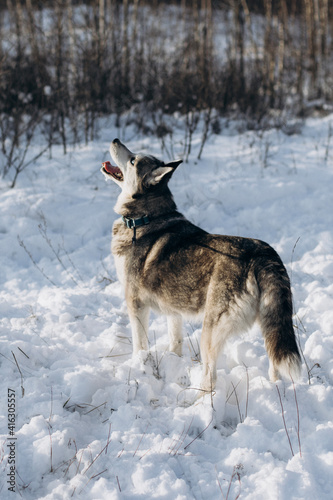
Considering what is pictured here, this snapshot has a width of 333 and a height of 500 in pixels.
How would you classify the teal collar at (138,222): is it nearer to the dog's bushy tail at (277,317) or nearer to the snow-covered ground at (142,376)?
the snow-covered ground at (142,376)

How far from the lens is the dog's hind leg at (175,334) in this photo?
3518 millimetres

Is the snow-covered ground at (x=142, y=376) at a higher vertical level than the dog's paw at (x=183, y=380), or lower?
higher

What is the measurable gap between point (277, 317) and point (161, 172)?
1521 millimetres

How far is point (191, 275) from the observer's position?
3016 mm

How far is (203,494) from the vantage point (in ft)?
7.07

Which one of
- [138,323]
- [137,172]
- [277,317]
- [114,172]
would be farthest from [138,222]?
[277,317]

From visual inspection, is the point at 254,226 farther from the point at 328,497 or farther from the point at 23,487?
the point at 23,487

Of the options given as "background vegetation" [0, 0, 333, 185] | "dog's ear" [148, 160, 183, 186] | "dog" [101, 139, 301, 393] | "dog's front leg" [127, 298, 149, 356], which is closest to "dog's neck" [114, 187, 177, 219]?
"dog" [101, 139, 301, 393]

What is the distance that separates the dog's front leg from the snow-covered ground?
0.42 ft

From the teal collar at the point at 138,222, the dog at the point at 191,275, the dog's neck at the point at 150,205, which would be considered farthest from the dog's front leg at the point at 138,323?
the dog's neck at the point at 150,205

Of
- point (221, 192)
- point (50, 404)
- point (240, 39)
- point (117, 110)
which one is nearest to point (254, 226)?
point (221, 192)

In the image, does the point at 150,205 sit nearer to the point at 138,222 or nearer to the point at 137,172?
the point at 138,222

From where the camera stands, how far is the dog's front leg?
3365mm

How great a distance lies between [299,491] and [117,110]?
843 centimetres
